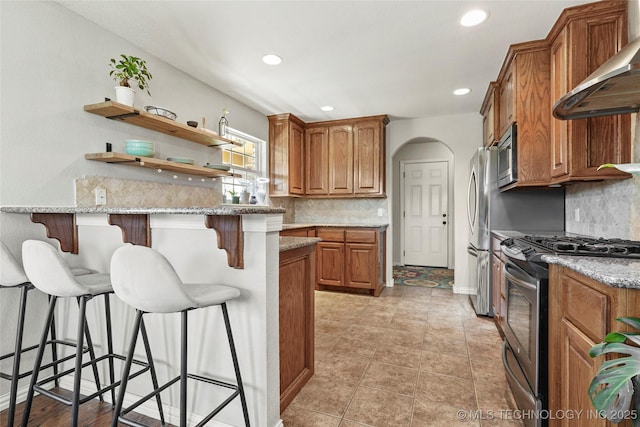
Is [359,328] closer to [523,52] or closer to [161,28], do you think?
[523,52]

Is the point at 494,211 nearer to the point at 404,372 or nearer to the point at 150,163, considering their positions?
the point at 404,372

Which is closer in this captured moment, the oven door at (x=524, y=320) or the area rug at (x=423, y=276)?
the oven door at (x=524, y=320)

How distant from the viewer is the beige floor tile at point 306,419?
64.1 inches

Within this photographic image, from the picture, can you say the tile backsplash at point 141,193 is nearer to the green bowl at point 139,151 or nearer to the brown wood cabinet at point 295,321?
→ the green bowl at point 139,151

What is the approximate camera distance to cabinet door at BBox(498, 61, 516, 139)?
266 cm

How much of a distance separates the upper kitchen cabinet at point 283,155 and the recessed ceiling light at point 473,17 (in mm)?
2561

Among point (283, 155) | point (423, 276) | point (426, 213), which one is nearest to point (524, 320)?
point (283, 155)

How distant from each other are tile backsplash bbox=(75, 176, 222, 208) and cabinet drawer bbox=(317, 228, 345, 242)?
5.12 feet

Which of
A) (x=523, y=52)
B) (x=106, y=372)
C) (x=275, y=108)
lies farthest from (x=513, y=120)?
(x=106, y=372)

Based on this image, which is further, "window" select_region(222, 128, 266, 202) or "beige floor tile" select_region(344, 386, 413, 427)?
"window" select_region(222, 128, 266, 202)

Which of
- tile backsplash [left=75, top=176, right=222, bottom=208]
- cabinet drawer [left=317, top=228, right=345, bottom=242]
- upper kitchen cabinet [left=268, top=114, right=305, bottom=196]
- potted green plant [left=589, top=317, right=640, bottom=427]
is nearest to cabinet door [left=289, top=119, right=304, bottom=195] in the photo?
upper kitchen cabinet [left=268, top=114, right=305, bottom=196]

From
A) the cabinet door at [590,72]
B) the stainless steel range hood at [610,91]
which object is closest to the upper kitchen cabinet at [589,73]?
the cabinet door at [590,72]

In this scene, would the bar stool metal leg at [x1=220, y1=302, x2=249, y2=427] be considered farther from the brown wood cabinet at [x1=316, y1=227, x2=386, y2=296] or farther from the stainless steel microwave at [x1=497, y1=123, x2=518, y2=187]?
the brown wood cabinet at [x1=316, y1=227, x2=386, y2=296]

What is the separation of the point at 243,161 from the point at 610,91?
3.59 metres
